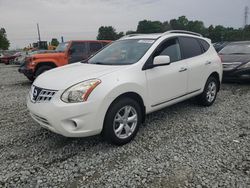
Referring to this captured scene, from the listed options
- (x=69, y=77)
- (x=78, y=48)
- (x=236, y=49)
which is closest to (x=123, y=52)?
(x=69, y=77)

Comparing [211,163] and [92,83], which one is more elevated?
[92,83]

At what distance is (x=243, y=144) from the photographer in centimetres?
352

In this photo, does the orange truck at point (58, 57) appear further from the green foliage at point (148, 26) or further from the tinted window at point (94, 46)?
the green foliage at point (148, 26)

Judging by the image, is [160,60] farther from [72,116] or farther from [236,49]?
[236,49]

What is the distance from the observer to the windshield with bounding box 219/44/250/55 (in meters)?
8.35

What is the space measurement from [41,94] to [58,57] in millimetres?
6041

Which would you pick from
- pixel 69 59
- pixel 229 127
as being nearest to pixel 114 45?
pixel 229 127

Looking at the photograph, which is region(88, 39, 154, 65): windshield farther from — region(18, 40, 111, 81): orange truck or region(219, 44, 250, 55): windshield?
region(219, 44, 250, 55): windshield

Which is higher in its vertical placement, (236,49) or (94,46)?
(94,46)

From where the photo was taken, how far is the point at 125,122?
137 inches

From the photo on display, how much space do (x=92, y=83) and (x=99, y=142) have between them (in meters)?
1.05

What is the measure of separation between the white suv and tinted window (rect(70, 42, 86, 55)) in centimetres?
495

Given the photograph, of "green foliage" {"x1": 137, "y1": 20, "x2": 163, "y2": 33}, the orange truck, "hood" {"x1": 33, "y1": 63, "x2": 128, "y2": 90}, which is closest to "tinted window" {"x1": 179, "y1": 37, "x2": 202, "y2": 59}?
"hood" {"x1": 33, "y1": 63, "x2": 128, "y2": 90}

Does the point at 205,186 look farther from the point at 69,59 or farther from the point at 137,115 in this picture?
the point at 69,59
